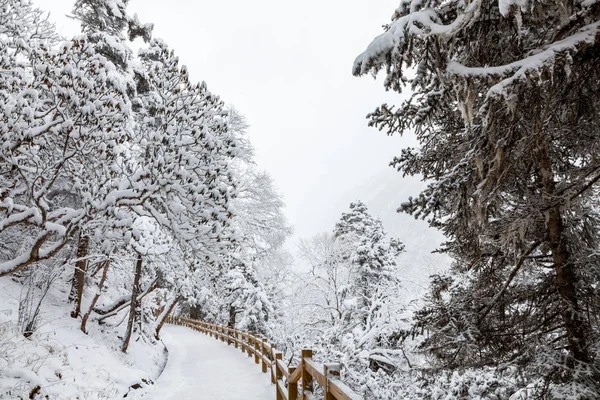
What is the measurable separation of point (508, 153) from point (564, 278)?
2.07 metres

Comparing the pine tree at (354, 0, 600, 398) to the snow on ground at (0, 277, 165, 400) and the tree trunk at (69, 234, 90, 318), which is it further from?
the tree trunk at (69, 234, 90, 318)

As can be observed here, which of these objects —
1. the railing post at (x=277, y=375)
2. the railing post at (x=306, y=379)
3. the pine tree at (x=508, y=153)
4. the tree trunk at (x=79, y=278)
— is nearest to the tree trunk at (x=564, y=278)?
the pine tree at (x=508, y=153)

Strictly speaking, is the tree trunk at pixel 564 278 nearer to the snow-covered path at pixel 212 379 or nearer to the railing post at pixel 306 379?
the railing post at pixel 306 379

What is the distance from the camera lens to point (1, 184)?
7.20m

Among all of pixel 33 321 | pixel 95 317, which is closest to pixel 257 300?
pixel 95 317

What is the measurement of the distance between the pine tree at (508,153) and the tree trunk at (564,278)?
2 cm

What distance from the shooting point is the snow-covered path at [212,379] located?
8555mm

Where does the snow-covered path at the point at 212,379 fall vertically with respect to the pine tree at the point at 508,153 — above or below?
below

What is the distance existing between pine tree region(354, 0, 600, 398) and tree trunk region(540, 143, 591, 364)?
17mm

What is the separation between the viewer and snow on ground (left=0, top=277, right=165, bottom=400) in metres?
5.57

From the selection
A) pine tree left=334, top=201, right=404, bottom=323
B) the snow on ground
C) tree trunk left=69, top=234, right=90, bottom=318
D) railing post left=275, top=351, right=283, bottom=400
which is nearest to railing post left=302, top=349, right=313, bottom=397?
railing post left=275, top=351, right=283, bottom=400

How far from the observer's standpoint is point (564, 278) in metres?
4.89

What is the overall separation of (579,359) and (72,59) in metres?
9.15

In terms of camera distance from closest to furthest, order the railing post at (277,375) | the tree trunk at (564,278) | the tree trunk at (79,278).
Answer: the tree trunk at (564,278) → the railing post at (277,375) → the tree trunk at (79,278)
